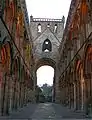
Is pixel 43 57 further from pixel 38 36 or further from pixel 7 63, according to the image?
pixel 7 63

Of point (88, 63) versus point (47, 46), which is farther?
point (47, 46)

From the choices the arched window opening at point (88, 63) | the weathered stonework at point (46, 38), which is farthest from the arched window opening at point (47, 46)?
the arched window opening at point (88, 63)

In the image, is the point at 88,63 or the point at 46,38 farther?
the point at 46,38

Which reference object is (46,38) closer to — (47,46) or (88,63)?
(47,46)

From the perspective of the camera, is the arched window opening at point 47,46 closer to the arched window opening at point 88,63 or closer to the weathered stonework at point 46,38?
the weathered stonework at point 46,38

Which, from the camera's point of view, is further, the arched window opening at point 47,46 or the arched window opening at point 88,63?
the arched window opening at point 47,46

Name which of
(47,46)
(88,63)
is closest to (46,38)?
(47,46)

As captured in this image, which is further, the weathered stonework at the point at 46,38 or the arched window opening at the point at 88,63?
the weathered stonework at the point at 46,38

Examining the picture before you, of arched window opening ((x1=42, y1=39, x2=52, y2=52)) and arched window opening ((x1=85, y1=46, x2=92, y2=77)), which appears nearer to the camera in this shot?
arched window opening ((x1=85, y1=46, x2=92, y2=77))

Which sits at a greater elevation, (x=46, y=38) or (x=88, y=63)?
(x=46, y=38)

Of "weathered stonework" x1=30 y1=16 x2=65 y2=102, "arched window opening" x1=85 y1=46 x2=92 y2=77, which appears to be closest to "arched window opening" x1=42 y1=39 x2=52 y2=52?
"weathered stonework" x1=30 y1=16 x2=65 y2=102

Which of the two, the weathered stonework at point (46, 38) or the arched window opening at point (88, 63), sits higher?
the weathered stonework at point (46, 38)

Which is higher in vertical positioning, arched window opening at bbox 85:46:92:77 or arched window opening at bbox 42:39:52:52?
arched window opening at bbox 42:39:52:52

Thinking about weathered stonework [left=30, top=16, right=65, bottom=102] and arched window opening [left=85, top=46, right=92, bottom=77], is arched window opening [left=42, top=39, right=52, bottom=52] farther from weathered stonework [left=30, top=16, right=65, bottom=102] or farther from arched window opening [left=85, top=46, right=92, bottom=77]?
arched window opening [left=85, top=46, right=92, bottom=77]
